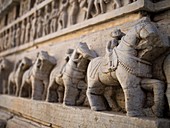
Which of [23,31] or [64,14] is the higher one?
[23,31]

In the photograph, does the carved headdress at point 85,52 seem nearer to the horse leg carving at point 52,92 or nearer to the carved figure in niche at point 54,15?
the horse leg carving at point 52,92

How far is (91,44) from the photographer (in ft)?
15.7

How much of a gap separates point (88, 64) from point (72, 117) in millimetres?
1010

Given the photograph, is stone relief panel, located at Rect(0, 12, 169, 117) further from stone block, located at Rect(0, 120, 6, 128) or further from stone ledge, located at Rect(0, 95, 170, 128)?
stone block, located at Rect(0, 120, 6, 128)

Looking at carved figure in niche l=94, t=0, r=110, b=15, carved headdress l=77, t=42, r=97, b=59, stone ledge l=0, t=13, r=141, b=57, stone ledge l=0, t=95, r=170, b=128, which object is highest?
carved figure in niche l=94, t=0, r=110, b=15

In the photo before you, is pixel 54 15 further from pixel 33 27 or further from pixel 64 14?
pixel 33 27

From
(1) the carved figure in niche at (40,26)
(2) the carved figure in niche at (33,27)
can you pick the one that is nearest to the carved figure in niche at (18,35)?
(2) the carved figure in niche at (33,27)

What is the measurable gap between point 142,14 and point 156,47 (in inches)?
35.9

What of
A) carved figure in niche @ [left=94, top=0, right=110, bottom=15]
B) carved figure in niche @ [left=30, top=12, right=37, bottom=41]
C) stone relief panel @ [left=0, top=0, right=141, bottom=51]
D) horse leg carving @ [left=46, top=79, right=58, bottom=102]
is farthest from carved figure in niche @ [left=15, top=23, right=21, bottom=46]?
carved figure in niche @ [left=94, top=0, right=110, bottom=15]

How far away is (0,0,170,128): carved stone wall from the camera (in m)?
3.21

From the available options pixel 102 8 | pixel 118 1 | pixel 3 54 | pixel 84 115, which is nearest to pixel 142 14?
pixel 118 1

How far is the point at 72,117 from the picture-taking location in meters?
4.18

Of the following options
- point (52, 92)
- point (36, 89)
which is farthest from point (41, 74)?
point (52, 92)

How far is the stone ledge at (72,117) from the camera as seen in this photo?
117 inches
